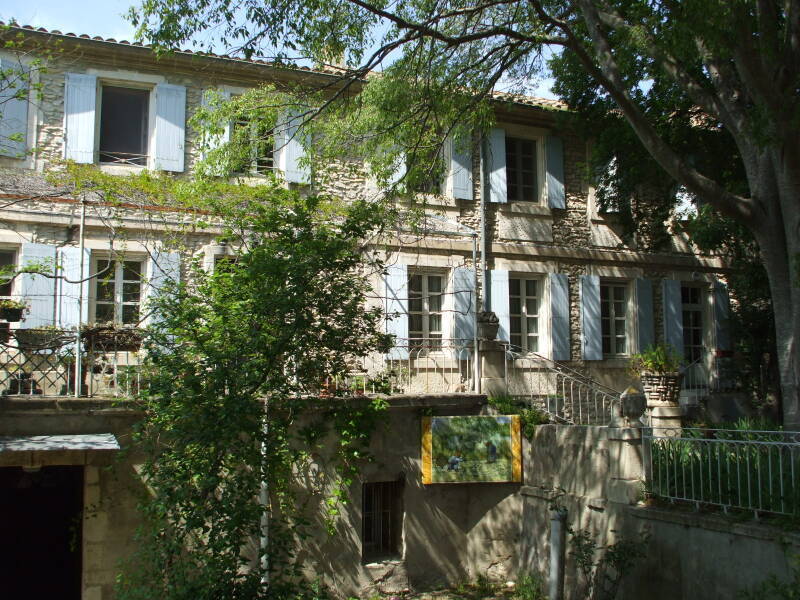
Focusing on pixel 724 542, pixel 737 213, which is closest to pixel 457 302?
pixel 737 213

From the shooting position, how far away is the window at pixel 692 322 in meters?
14.6

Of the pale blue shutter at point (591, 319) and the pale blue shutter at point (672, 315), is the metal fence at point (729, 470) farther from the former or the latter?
the pale blue shutter at point (672, 315)

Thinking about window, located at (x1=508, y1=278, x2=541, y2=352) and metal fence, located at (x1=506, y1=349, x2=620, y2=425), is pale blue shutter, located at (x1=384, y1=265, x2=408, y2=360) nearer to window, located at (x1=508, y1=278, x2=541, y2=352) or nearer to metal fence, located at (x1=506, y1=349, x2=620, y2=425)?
Result: metal fence, located at (x1=506, y1=349, x2=620, y2=425)

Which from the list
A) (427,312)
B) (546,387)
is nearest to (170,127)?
(427,312)

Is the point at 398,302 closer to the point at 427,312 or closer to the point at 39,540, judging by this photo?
the point at 427,312

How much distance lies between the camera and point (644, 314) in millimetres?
13922

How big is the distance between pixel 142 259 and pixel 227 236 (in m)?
3.82

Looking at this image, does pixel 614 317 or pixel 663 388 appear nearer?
pixel 663 388

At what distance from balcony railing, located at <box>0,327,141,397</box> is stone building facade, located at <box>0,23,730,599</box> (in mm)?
74

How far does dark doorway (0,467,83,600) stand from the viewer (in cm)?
1053

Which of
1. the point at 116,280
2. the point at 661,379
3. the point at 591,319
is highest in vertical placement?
the point at 116,280

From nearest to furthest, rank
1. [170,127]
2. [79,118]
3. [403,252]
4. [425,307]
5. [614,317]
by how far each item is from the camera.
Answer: [79,118] → [170,127] → [403,252] → [425,307] → [614,317]

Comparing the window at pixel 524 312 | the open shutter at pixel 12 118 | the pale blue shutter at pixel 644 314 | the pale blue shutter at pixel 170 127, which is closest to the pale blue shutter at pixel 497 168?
the window at pixel 524 312

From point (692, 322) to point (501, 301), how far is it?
15.5ft
